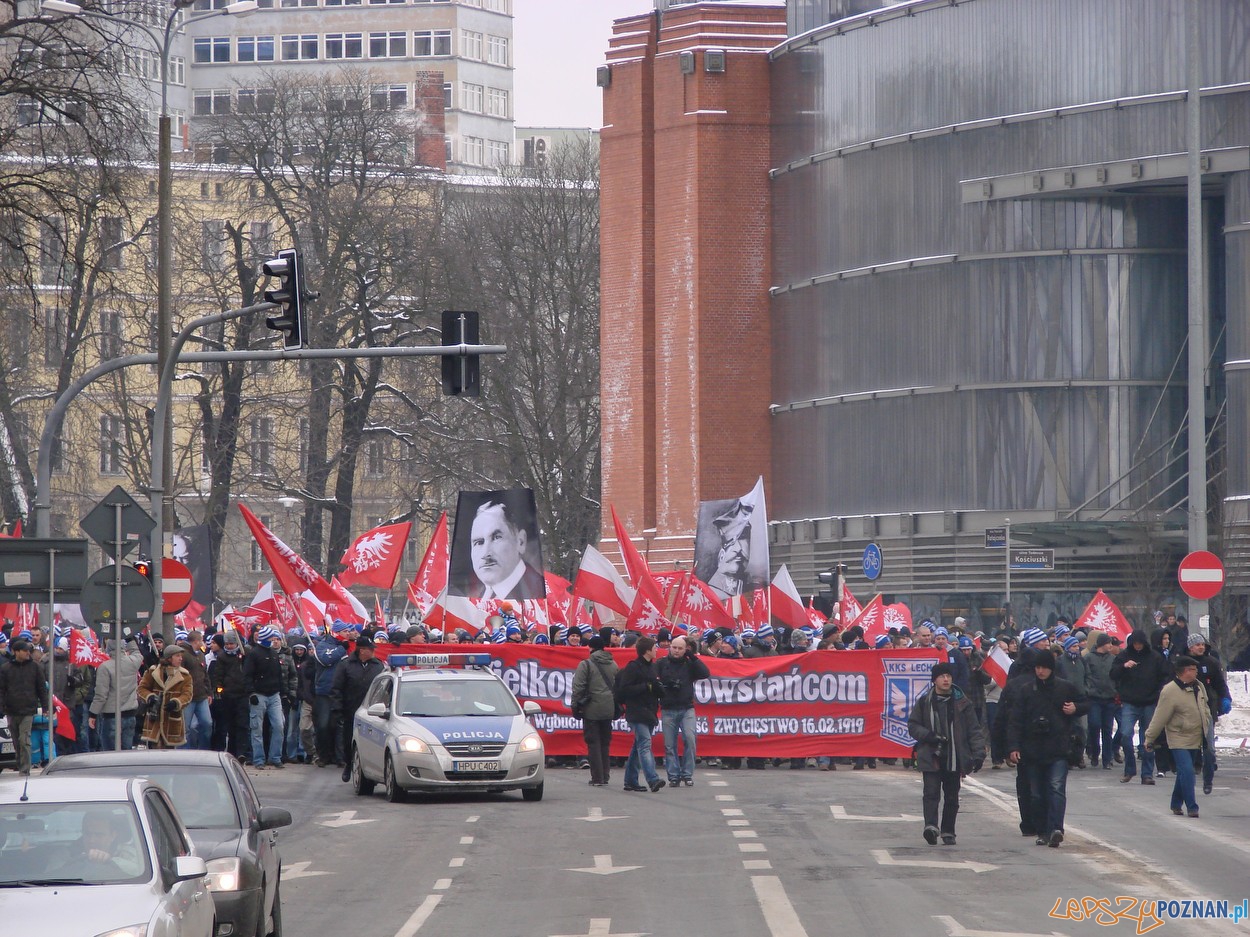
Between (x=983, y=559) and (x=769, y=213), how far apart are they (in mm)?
11664

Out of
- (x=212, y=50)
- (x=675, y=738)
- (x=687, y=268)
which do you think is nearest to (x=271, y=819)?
(x=675, y=738)

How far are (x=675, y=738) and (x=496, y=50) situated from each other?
109 m

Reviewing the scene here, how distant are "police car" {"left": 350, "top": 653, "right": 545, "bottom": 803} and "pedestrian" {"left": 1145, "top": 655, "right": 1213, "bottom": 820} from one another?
636 centimetres

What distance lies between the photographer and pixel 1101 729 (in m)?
27.3

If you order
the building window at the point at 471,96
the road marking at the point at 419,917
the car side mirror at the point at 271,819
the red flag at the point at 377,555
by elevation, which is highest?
the building window at the point at 471,96

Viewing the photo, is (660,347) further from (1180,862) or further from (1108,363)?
(1180,862)

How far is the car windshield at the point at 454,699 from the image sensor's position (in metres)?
22.9

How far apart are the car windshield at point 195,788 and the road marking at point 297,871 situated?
11.9 ft

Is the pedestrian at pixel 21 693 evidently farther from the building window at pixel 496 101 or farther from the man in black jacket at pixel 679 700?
the building window at pixel 496 101

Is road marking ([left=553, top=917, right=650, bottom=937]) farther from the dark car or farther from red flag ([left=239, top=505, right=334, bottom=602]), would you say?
red flag ([left=239, top=505, right=334, bottom=602])

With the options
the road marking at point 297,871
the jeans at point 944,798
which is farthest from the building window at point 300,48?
the road marking at point 297,871

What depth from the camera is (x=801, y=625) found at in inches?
1314

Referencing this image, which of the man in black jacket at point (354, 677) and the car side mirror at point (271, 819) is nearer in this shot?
the car side mirror at point (271, 819)

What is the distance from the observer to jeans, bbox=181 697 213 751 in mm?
25234
